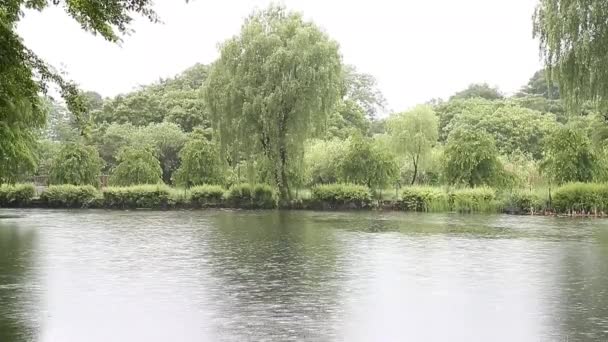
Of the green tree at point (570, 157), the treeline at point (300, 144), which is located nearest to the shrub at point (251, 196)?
the treeline at point (300, 144)

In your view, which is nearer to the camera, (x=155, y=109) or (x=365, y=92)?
(x=155, y=109)

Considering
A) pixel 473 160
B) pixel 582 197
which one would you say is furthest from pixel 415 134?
pixel 582 197

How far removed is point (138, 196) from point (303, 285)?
2213 cm

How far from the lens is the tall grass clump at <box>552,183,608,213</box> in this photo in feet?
80.8

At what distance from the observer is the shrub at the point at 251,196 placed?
29.8 metres

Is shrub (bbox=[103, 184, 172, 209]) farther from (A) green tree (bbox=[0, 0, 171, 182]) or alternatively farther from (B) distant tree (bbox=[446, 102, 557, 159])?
(A) green tree (bbox=[0, 0, 171, 182])

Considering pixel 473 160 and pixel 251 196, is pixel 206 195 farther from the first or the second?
pixel 473 160

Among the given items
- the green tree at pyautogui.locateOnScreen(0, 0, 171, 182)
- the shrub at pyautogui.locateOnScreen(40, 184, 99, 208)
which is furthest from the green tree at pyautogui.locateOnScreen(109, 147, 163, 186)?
the green tree at pyautogui.locateOnScreen(0, 0, 171, 182)

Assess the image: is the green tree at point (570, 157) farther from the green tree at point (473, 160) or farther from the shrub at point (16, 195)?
the shrub at point (16, 195)

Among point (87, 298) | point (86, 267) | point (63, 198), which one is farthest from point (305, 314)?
point (63, 198)

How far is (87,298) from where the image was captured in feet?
28.2

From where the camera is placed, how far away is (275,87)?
28547 mm

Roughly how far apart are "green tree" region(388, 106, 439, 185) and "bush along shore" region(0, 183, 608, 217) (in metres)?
6.18

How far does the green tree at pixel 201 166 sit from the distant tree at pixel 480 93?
34.2 meters
